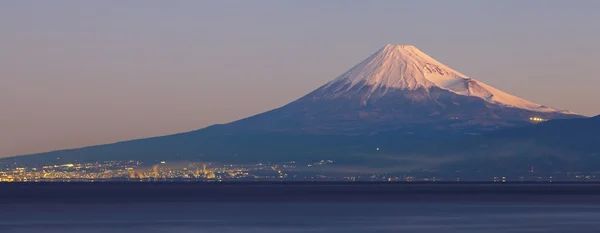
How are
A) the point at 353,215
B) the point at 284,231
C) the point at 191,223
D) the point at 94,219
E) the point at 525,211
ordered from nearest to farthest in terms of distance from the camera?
the point at 284,231 < the point at 191,223 < the point at 94,219 < the point at 353,215 < the point at 525,211

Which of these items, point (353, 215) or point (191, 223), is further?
point (353, 215)

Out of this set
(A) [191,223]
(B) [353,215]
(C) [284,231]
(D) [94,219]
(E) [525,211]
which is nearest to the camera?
(C) [284,231]

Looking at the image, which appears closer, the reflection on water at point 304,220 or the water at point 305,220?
the water at point 305,220

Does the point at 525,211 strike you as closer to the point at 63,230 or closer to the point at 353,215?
the point at 353,215

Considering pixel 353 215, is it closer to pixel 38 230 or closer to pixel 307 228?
pixel 307 228

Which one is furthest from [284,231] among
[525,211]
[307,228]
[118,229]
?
[525,211]

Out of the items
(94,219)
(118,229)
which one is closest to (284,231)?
(118,229)

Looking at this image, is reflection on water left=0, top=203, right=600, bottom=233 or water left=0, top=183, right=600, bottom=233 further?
reflection on water left=0, top=203, right=600, bottom=233
